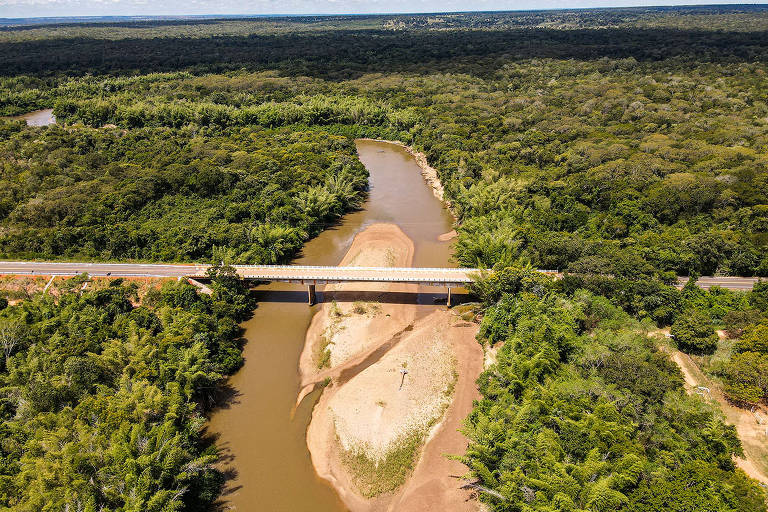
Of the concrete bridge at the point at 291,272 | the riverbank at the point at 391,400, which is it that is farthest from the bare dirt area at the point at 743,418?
the concrete bridge at the point at 291,272

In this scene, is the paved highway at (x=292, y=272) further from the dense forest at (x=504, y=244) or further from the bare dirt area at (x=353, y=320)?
the bare dirt area at (x=353, y=320)

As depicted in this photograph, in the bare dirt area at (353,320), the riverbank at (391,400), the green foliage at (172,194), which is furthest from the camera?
the green foliage at (172,194)

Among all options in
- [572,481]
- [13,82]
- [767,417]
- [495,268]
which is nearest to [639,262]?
[495,268]

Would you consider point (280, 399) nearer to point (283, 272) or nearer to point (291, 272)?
point (291, 272)

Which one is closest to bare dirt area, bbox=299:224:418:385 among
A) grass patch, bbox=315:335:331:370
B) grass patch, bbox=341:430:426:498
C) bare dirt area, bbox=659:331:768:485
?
grass patch, bbox=315:335:331:370

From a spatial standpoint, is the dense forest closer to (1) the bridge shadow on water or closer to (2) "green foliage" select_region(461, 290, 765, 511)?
(2) "green foliage" select_region(461, 290, 765, 511)

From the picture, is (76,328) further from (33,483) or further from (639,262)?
(639,262)
